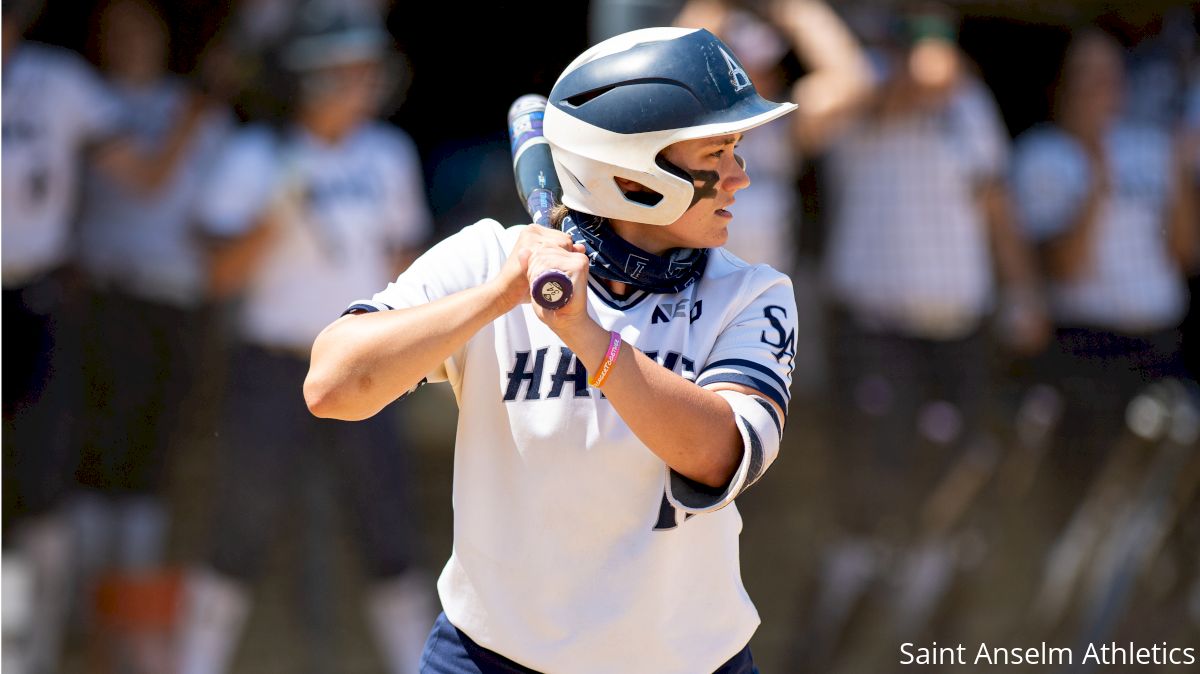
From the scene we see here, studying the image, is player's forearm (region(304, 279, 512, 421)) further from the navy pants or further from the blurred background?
the blurred background

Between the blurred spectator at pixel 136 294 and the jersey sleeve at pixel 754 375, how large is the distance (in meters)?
3.08

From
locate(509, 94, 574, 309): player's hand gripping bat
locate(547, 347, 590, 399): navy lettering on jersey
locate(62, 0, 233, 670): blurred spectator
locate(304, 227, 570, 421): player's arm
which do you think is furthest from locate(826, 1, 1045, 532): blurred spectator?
locate(304, 227, 570, 421): player's arm

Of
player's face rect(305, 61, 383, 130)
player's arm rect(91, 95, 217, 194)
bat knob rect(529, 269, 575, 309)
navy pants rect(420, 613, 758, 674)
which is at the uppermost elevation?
bat knob rect(529, 269, 575, 309)

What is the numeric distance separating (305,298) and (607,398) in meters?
2.92

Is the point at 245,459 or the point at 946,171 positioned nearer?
the point at 245,459

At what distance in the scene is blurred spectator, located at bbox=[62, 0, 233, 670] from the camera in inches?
190

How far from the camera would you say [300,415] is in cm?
479

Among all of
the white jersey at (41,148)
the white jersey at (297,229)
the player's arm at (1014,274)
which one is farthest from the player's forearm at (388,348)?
the player's arm at (1014,274)

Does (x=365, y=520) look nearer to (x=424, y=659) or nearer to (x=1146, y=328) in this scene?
(x=424, y=659)

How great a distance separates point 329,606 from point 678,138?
372 cm

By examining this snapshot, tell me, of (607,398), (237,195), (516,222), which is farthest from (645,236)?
(516,222)

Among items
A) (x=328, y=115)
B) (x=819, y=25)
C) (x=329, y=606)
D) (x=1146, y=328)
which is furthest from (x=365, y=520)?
(x=1146, y=328)

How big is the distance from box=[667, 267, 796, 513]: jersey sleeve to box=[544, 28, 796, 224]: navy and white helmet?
0.66ft

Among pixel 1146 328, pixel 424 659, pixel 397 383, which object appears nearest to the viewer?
pixel 397 383
